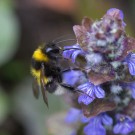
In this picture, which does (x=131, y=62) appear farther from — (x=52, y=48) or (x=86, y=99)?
(x=52, y=48)

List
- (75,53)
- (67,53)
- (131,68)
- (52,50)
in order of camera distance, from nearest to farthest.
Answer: (131,68)
(75,53)
(67,53)
(52,50)

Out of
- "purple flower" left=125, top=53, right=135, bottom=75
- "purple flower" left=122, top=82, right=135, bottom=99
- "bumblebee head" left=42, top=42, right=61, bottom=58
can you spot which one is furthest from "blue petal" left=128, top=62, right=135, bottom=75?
"bumblebee head" left=42, top=42, right=61, bottom=58

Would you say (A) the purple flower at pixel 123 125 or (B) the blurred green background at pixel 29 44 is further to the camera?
(B) the blurred green background at pixel 29 44

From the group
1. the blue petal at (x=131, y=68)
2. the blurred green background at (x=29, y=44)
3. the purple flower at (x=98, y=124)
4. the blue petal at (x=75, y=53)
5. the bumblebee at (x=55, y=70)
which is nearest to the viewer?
the blue petal at (x=131, y=68)

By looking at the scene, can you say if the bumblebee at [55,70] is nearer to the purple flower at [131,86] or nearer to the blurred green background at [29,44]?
the purple flower at [131,86]

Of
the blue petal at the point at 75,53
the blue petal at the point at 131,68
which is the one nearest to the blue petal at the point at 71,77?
the blue petal at the point at 75,53

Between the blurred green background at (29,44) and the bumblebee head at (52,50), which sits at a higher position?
the bumblebee head at (52,50)

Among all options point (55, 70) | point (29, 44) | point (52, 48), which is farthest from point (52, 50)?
point (29, 44)
